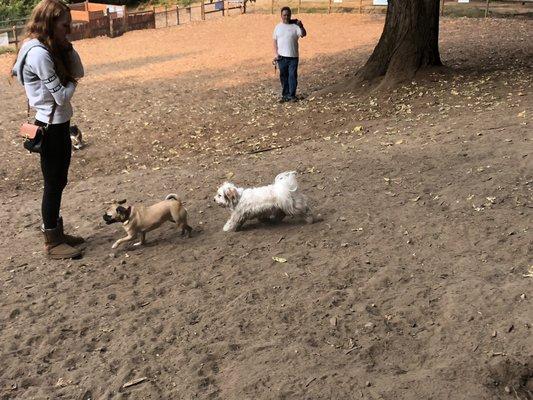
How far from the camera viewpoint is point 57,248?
487cm

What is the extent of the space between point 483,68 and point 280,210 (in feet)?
25.8

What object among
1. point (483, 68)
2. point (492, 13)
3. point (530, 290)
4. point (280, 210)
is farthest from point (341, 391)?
point (492, 13)

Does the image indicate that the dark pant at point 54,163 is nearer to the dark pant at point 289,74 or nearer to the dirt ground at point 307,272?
the dirt ground at point 307,272

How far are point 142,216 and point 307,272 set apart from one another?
1.40m

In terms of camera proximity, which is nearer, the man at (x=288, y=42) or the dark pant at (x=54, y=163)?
the dark pant at (x=54, y=163)

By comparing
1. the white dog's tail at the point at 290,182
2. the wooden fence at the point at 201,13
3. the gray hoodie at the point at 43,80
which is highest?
the wooden fence at the point at 201,13

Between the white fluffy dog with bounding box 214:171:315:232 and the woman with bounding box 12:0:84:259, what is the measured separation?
127 centimetres

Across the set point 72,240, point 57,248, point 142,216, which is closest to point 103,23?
point 72,240

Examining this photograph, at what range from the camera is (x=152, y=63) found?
17.1 metres

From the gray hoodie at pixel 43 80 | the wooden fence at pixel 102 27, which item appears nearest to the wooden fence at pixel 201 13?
the wooden fence at pixel 102 27

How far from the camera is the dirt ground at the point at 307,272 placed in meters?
3.22

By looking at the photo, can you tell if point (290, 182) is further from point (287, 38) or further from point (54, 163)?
point (287, 38)

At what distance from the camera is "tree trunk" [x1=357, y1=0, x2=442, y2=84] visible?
10312mm

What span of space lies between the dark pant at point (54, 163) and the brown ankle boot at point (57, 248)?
0.14 metres
